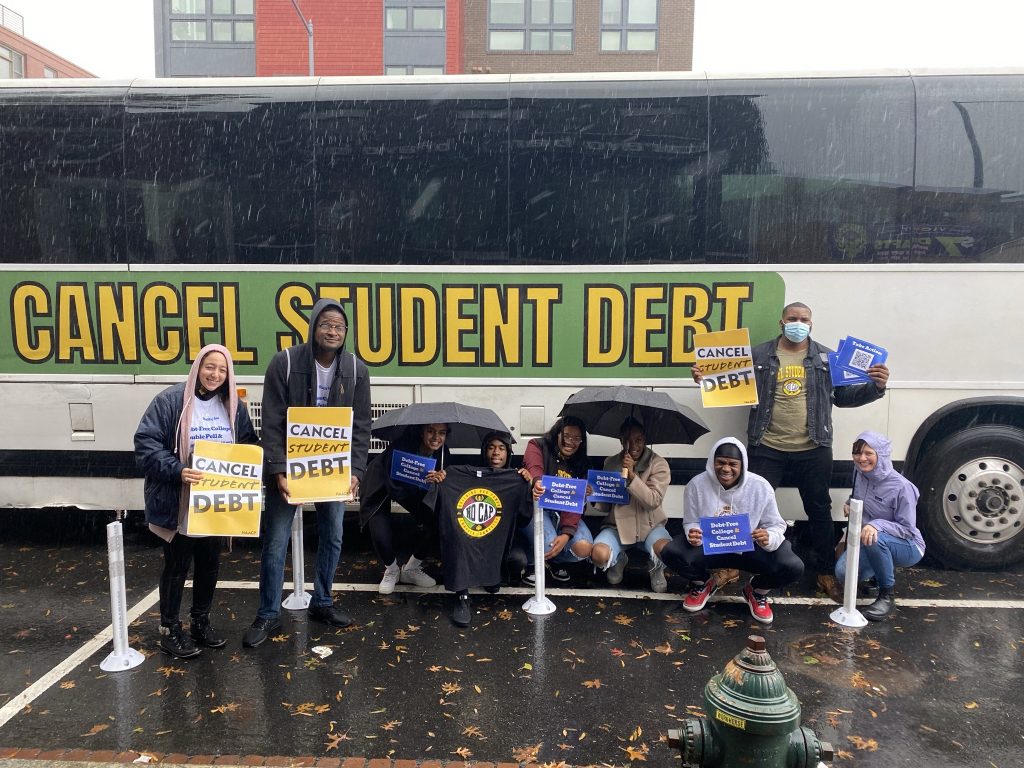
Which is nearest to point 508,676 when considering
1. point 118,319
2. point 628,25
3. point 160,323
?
point 160,323

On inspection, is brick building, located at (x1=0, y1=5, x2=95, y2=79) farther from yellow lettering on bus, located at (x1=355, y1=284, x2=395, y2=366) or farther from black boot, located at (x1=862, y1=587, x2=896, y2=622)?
black boot, located at (x1=862, y1=587, x2=896, y2=622)

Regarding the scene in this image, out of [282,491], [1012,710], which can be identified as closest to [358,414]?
[282,491]

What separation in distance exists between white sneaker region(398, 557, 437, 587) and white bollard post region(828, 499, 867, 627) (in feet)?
9.36

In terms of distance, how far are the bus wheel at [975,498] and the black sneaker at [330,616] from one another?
444 centimetres

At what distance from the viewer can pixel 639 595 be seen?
5.43 meters

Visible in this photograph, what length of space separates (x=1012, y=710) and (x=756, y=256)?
3330mm

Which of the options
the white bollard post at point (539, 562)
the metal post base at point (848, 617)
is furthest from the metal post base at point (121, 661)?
the metal post base at point (848, 617)

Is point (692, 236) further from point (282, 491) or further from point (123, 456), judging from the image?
point (123, 456)

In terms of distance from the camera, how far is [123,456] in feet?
20.1

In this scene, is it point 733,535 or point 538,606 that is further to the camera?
point 538,606

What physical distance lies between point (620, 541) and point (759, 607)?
3.50 feet

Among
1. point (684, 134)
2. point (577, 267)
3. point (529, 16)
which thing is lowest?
point (577, 267)

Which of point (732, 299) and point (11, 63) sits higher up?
point (11, 63)

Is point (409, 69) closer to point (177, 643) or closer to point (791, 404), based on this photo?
point (791, 404)
